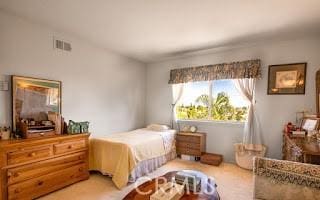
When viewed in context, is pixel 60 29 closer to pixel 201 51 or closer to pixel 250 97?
pixel 201 51

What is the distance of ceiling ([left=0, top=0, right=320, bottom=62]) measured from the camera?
2312mm

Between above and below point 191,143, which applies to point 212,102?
above

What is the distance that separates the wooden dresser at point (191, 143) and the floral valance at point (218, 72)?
4.37 feet

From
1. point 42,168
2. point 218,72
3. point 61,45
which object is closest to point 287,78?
point 218,72

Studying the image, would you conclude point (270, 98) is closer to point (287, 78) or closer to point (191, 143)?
point (287, 78)

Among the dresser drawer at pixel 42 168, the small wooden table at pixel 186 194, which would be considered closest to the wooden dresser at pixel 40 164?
the dresser drawer at pixel 42 168

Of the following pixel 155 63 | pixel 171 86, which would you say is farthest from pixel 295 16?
pixel 155 63

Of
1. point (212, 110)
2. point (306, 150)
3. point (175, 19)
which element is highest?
point (175, 19)

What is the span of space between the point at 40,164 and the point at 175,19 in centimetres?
282

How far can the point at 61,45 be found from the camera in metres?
3.29

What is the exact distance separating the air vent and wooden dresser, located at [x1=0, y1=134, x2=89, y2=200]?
1.59 metres

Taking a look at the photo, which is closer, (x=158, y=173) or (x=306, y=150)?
(x=306, y=150)

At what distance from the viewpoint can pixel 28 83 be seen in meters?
2.82

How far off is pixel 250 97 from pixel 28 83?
4.07 meters
